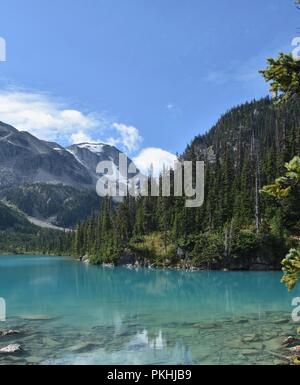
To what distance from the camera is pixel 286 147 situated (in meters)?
107

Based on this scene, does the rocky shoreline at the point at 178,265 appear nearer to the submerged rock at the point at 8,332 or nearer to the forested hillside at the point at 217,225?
the forested hillside at the point at 217,225

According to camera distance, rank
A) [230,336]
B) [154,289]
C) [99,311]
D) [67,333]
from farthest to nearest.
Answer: [154,289]
[99,311]
[67,333]
[230,336]

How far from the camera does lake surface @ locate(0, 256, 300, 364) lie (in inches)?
922

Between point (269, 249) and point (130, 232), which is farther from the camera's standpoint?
point (130, 232)

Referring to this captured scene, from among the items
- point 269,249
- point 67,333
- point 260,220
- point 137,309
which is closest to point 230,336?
point 67,333

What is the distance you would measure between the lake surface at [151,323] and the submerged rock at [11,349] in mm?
425

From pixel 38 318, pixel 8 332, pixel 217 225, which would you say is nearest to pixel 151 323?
pixel 38 318

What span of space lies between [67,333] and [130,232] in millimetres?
92717

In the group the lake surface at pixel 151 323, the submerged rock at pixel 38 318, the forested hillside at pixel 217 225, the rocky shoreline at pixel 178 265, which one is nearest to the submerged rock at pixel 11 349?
the lake surface at pixel 151 323

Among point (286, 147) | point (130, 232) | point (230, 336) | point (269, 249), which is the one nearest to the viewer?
point (230, 336)

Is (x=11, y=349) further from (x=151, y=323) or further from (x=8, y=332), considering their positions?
(x=151, y=323)

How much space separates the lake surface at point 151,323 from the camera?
23422 millimetres
